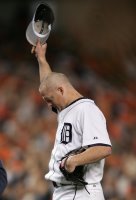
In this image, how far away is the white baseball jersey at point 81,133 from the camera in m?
2.47

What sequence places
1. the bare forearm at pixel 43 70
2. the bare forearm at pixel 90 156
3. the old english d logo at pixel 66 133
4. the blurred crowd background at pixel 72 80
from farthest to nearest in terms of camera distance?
the blurred crowd background at pixel 72 80
the bare forearm at pixel 43 70
the old english d logo at pixel 66 133
the bare forearm at pixel 90 156

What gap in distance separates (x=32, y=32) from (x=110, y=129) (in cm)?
262

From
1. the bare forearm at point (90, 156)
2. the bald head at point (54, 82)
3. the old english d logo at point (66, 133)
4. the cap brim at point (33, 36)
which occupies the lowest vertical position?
the bare forearm at point (90, 156)

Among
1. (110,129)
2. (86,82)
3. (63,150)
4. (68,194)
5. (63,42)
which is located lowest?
(68,194)

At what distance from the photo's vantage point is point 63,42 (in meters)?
6.39

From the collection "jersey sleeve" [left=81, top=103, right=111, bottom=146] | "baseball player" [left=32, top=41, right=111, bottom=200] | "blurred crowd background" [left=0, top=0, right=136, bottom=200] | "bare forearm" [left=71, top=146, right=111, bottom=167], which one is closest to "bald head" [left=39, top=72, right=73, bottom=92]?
"baseball player" [left=32, top=41, right=111, bottom=200]

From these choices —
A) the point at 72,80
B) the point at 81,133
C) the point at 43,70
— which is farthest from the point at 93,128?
the point at 72,80

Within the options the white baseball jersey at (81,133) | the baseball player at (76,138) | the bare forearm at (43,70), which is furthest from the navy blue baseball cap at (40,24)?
the white baseball jersey at (81,133)

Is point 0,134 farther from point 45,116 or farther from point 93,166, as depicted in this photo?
point 93,166

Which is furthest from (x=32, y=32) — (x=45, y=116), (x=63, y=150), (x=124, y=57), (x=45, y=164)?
(x=124, y=57)

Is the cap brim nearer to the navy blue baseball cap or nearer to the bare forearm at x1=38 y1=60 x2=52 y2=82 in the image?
the navy blue baseball cap

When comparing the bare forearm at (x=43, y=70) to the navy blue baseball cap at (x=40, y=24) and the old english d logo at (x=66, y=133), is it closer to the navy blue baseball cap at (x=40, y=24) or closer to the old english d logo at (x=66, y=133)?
the navy blue baseball cap at (x=40, y=24)

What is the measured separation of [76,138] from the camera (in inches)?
100

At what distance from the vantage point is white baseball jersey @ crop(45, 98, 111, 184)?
2467mm
